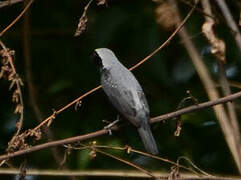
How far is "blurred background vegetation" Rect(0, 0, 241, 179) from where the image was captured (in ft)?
21.5

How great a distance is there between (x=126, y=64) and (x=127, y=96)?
1766 millimetres

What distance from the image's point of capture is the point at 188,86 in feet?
22.7

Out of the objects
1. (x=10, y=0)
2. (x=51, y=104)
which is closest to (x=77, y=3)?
(x=51, y=104)

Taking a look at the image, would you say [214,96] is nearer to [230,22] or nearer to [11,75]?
[230,22]

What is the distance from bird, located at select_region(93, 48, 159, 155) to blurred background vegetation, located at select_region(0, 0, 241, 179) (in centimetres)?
51

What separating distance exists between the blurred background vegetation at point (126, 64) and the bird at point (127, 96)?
1.67ft

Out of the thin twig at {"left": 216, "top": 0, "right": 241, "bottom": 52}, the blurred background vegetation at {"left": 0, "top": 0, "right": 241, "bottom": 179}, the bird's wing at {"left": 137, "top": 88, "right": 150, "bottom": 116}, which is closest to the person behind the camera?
the thin twig at {"left": 216, "top": 0, "right": 241, "bottom": 52}

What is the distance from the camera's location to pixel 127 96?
5379mm

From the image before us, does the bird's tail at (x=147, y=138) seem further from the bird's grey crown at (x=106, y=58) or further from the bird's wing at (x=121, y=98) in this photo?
the bird's grey crown at (x=106, y=58)

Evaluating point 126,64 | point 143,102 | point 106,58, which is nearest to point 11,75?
point 143,102

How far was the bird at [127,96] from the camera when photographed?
507 cm

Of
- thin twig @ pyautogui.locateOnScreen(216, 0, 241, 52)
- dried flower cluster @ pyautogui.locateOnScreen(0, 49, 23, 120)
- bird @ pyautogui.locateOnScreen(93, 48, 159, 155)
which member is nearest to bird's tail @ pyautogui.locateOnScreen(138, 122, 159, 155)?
bird @ pyautogui.locateOnScreen(93, 48, 159, 155)

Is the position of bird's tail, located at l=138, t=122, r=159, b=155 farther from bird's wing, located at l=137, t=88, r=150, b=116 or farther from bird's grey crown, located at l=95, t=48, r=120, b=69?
bird's grey crown, located at l=95, t=48, r=120, b=69

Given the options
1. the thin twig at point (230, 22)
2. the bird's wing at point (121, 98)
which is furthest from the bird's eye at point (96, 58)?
the thin twig at point (230, 22)
